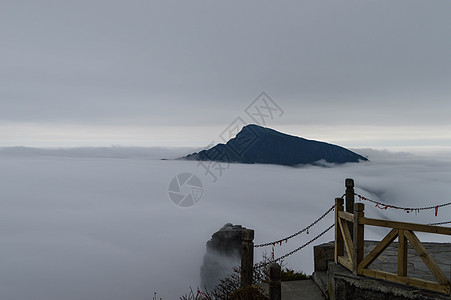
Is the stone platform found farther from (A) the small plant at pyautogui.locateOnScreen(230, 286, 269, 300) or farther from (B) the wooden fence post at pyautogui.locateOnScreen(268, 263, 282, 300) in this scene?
(A) the small plant at pyautogui.locateOnScreen(230, 286, 269, 300)

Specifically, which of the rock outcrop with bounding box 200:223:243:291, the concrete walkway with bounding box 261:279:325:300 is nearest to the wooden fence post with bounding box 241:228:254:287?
the concrete walkway with bounding box 261:279:325:300

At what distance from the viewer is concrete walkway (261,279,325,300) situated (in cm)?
728

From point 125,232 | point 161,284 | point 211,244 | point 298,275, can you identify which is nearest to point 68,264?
point 125,232

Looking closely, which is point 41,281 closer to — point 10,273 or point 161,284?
point 10,273

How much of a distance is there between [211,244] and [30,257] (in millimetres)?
97987

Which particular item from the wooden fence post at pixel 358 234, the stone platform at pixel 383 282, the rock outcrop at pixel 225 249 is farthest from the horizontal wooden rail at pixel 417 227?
the rock outcrop at pixel 225 249

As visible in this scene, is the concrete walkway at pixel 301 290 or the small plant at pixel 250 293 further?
the small plant at pixel 250 293

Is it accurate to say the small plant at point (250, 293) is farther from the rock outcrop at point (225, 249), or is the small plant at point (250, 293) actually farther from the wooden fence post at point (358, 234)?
the rock outcrop at point (225, 249)

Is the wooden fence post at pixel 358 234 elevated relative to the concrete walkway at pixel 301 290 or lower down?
elevated

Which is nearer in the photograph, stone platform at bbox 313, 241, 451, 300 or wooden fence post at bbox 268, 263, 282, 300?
stone platform at bbox 313, 241, 451, 300

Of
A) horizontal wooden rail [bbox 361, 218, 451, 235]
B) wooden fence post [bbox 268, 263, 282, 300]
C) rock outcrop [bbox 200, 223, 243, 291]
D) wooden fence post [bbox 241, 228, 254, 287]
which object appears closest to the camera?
horizontal wooden rail [bbox 361, 218, 451, 235]

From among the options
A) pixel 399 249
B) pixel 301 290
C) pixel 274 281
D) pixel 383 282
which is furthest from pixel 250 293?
pixel 399 249

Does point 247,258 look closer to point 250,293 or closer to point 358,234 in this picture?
point 250,293

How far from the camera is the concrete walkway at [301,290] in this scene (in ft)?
23.9
